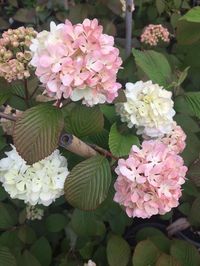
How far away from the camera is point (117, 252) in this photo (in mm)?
1374

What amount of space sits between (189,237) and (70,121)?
87 cm

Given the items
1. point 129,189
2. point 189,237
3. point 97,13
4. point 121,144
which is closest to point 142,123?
point 121,144

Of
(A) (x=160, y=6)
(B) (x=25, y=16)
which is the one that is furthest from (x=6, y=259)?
(A) (x=160, y=6)

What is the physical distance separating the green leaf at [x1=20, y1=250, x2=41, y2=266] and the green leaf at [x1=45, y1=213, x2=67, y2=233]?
4.5 inches

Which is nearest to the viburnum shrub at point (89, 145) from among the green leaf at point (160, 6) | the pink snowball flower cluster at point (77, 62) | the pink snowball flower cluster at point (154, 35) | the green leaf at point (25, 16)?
the pink snowball flower cluster at point (77, 62)

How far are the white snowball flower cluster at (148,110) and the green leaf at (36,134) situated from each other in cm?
22

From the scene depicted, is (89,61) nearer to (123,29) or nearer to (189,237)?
(189,237)

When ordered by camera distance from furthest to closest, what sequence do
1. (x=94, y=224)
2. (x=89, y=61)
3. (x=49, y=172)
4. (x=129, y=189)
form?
(x=94, y=224), (x=49, y=172), (x=129, y=189), (x=89, y=61)

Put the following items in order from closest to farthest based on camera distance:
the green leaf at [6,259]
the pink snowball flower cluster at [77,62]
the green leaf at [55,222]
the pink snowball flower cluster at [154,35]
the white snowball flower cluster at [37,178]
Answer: the pink snowball flower cluster at [77,62], the white snowball flower cluster at [37,178], the green leaf at [6,259], the green leaf at [55,222], the pink snowball flower cluster at [154,35]

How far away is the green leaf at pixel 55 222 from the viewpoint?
1.44m

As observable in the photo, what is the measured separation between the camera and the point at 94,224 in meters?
1.29

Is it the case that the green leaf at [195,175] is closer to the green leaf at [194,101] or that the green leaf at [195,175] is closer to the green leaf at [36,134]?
the green leaf at [194,101]

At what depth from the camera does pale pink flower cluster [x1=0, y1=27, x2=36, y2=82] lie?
88cm

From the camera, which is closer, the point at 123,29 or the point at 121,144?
the point at 121,144
